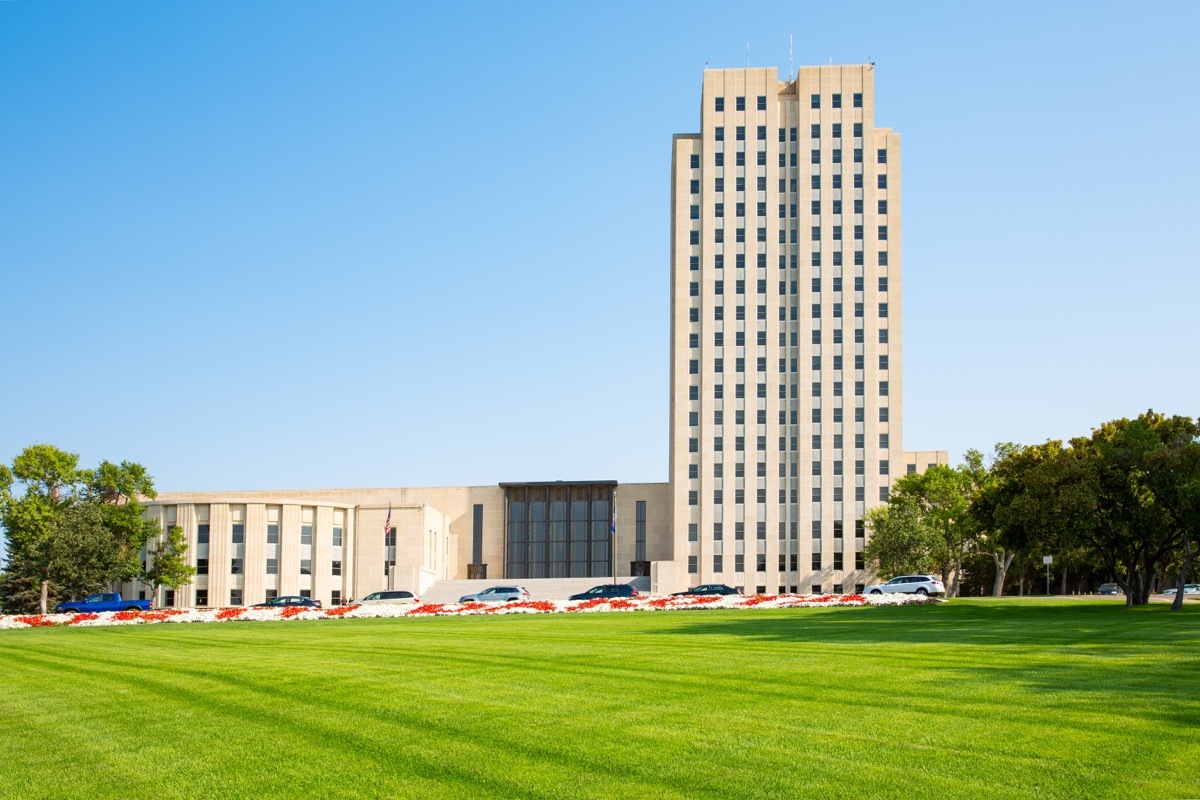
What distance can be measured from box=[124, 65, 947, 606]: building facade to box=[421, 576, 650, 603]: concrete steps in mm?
3518

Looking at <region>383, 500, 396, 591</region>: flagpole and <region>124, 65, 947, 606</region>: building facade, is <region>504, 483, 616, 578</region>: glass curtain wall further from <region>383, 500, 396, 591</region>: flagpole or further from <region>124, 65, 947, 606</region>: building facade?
<region>383, 500, 396, 591</region>: flagpole

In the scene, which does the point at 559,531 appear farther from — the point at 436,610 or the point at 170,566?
the point at 436,610

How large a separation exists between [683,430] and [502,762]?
346ft

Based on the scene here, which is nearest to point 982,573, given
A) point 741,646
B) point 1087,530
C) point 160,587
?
point 1087,530

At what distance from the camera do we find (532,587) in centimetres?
10475

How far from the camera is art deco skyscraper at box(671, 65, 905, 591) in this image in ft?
374

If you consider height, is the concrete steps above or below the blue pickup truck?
below

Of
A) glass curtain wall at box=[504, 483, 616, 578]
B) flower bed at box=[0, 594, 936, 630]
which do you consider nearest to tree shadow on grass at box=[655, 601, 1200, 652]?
flower bed at box=[0, 594, 936, 630]

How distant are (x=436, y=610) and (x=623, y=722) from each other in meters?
42.0

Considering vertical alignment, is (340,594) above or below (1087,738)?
below

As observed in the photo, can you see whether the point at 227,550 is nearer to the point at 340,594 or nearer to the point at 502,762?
the point at 340,594

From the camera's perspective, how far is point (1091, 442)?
58500 mm

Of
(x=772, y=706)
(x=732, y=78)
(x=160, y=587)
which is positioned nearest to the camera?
(x=772, y=706)

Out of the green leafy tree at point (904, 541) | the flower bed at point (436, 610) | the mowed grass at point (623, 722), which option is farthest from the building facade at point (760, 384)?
the mowed grass at point (623, 722)
